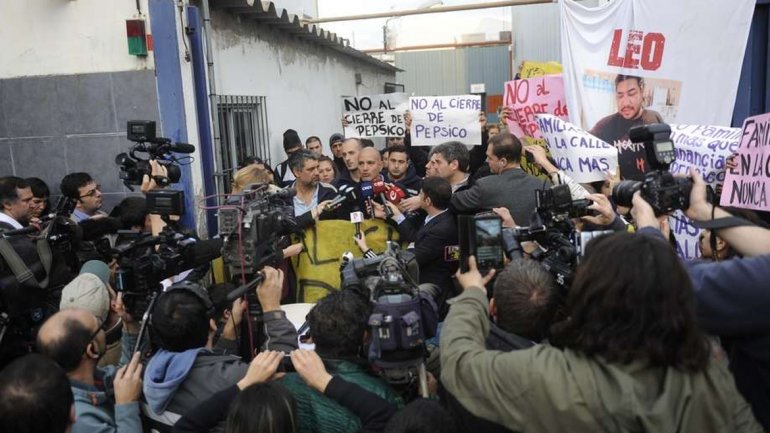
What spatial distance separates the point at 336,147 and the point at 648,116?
13.2 ft

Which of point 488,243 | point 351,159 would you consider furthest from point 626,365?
point 351,159

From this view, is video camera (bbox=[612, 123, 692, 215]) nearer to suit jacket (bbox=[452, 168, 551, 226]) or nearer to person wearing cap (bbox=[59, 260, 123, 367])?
suit jacket (bbox=[452, 168, 551, 226])

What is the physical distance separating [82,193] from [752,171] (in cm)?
494

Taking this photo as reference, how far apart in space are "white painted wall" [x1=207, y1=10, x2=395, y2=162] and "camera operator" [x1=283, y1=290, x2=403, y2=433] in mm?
4707

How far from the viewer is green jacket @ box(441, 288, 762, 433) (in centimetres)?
177

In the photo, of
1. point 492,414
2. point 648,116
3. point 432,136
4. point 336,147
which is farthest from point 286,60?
point 492,414

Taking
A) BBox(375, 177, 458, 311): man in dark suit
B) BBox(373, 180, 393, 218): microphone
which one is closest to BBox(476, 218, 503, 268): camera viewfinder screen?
BBox(375, 177, 458, 311): man in dark suit

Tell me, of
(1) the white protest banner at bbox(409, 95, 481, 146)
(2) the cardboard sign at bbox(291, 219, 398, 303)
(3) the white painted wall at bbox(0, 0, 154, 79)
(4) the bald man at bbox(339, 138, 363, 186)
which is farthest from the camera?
(1) the white protest banner at bbox(409, 95, 481, 146)

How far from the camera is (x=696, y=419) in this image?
5.86 feet

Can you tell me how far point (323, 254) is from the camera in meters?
4.78

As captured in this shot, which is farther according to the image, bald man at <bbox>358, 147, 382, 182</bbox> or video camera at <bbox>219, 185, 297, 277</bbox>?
bald man at <bbox>358, 147, 382, 182</bbox>

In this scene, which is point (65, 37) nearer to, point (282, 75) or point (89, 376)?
point (282, 75)

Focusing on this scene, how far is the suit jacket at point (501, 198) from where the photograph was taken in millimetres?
4570

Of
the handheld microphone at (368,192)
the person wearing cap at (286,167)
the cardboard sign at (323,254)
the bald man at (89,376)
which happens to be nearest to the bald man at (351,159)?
the person wearing cap at (286,167)
